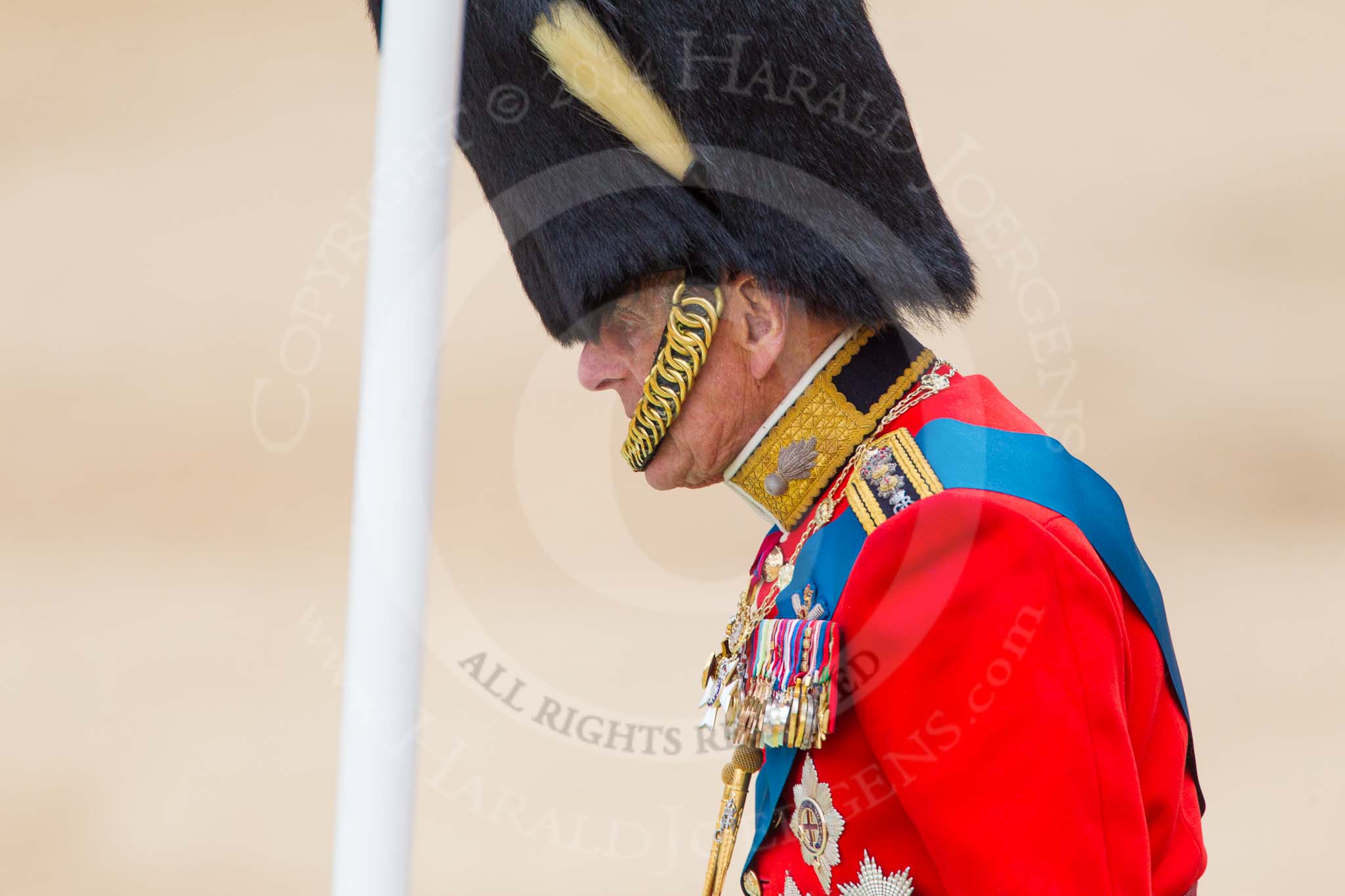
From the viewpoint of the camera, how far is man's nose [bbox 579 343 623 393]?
5.20ft

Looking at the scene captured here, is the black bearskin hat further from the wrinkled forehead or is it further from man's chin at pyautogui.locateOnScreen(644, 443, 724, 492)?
man's chin at pyautogui.locateOnScreen(644, 443, 724, 492)

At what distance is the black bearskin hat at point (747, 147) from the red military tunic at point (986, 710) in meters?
0.32

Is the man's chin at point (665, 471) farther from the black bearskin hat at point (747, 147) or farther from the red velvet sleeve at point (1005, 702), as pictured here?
the red velvet sleeve at point (1005, 702)

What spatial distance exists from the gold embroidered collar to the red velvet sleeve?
21 cm

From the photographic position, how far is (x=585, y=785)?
11.1 feet

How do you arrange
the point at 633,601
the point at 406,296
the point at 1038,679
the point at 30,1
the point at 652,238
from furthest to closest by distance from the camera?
the point at 30,1, the point at 633,601, the point at 652,238, the point at 1038,679, the point at 406,296

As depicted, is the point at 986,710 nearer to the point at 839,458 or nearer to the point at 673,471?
the point at 839,458

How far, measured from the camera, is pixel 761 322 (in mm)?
1511

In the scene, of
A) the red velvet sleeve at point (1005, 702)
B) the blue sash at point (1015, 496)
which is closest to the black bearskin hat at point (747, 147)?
the blue sash at point (1015, 496)

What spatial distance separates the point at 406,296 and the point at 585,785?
2.55m

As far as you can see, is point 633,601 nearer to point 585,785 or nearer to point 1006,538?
point 585,785

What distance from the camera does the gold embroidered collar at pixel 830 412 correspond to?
1488 millimetres

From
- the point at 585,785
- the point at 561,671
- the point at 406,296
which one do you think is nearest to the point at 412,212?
the point at 406,296

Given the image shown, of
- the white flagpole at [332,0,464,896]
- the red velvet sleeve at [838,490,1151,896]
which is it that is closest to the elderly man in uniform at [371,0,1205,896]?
the red velvet sleeve at [838,490,1151,896]
